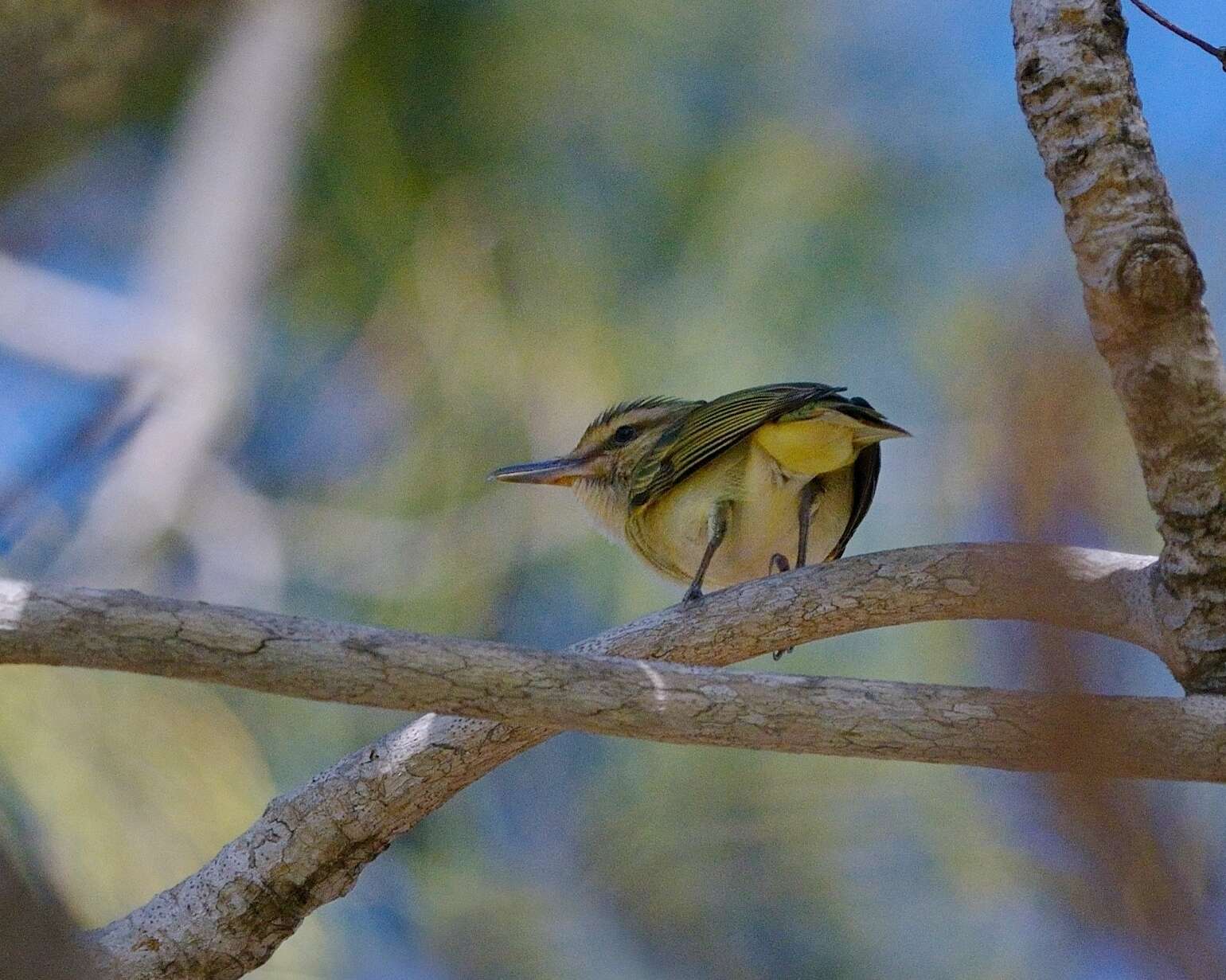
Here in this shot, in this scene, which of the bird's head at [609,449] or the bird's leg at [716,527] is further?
the bird's head at [609,449]

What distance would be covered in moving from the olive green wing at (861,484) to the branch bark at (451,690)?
0.71 meters

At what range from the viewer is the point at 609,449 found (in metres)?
3.94

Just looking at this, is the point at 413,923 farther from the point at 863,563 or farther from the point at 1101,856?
the point at 1101,856

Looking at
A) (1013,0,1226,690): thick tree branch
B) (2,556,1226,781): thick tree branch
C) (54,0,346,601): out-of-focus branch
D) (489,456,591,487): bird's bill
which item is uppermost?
(54,0,346,601): out-of-focus branch

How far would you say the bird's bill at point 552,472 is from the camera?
3.93m

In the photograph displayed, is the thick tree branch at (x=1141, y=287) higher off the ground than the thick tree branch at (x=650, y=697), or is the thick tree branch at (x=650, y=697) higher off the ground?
the thick tree branch at (x=1141, y=287)

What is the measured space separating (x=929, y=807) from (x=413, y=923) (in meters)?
2.31

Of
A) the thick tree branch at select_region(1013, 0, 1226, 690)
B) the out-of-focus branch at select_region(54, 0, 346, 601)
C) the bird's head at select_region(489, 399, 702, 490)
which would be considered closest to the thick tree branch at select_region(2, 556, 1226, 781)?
the thick tree branch at select_region(1013, 0, 1226, 690)

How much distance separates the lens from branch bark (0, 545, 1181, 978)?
1.87 m

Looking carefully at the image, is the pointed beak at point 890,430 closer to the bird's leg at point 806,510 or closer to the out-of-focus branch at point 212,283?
the bird's leg at point 806,510

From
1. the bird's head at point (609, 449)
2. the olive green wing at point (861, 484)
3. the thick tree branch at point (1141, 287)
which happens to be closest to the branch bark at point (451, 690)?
the thick tree branch at point (1141, 287)

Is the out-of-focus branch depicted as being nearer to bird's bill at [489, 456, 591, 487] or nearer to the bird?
bird's bill at [489, 456, 591, 487]

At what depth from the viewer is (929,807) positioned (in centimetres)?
608

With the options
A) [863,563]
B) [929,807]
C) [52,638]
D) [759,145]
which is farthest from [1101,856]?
[759,145]
